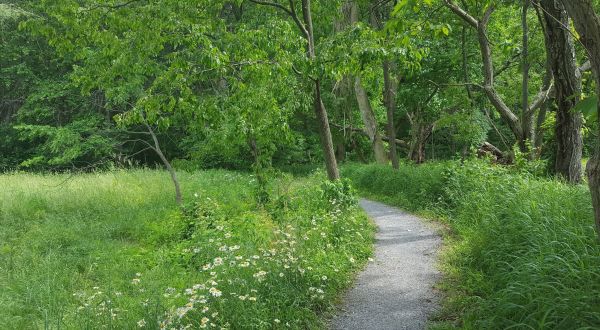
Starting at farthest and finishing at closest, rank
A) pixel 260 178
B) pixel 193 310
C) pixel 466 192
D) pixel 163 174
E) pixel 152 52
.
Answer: pixel 163 174 < pixel 152 52 < pixel 260 178 < pixel 466 192 < pixel 193 310

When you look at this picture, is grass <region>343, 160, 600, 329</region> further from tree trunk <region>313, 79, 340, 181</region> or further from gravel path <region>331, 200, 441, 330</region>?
tree trunk <region>313, 79, 340, 181</region>

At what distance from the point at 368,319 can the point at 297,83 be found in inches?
237

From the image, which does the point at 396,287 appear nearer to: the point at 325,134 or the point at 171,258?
the point at 171,258

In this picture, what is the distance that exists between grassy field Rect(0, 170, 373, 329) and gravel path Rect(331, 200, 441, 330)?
256 millimetres

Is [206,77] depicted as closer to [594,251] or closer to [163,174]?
[594,251]

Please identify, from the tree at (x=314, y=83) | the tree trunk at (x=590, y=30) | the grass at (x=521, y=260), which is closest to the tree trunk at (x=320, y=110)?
the tree at (x=314, y=83)

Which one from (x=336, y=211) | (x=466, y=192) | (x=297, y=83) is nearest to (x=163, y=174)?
(x=297, y=83)

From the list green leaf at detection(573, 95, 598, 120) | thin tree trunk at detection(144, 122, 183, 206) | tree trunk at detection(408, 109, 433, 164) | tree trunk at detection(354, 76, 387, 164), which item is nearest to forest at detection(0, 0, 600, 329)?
green leaf at detection(573, 95, 598, 120)

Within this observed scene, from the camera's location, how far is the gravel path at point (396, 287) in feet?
15.0

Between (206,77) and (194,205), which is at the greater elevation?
(206,77)

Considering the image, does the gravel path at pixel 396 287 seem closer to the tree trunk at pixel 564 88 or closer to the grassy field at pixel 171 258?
the grassy field at pixel 171 258

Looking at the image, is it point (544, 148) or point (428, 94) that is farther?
point (428, 94)

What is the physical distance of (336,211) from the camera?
8.01 m

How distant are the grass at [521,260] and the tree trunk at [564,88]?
81 cm
